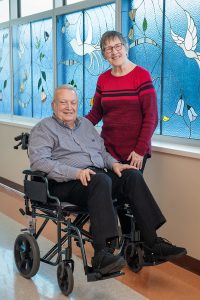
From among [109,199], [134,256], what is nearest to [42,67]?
[134,256]

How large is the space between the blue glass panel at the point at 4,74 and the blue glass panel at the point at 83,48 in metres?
1.30

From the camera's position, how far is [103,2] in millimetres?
3717

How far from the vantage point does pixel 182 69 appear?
10.1ft

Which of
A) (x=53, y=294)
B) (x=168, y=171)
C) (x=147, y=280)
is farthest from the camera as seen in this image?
(x=168, y=171)

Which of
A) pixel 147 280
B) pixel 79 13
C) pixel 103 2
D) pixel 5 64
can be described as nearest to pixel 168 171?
pixel 147 280

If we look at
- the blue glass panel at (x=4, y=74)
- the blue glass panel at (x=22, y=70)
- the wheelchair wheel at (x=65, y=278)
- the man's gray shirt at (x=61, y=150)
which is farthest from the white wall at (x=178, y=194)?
the blue glass panel at (x=4, y=74)

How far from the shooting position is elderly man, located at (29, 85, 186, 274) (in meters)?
2.36

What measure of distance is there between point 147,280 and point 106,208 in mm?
675

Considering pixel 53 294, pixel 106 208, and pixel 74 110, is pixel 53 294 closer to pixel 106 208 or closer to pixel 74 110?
pixel 106 208

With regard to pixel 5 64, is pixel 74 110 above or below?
below

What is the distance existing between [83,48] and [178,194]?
71.4 inches

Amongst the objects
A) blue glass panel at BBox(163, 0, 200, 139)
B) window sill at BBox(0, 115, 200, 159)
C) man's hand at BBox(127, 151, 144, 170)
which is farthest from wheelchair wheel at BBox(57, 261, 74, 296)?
blue glass panel at BBox(163, 0, 200, 139)

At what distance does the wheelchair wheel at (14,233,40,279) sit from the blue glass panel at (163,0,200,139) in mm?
1262

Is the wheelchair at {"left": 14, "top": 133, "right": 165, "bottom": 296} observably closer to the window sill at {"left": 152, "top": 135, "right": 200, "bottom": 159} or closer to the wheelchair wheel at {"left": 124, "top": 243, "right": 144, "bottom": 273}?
the wheelchair wheel at {"left": 124, "top": 243, "right": 144, "bottom": 273}
